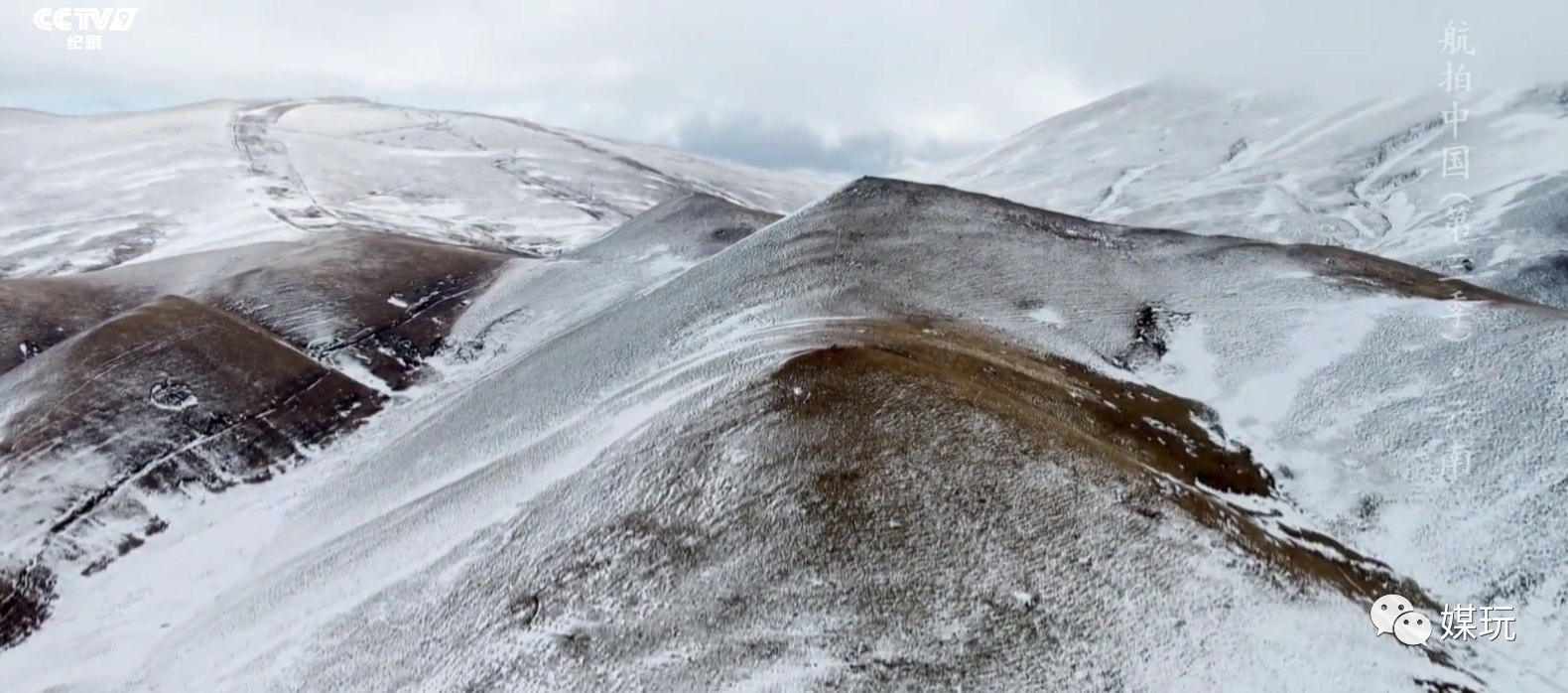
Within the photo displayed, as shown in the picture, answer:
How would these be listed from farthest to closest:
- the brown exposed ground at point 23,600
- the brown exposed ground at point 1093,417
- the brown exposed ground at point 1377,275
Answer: the brown exposed ground at point 1377,275 → the brown exposed ground at point 23,600 → the brown exposed ground at point 1093,417

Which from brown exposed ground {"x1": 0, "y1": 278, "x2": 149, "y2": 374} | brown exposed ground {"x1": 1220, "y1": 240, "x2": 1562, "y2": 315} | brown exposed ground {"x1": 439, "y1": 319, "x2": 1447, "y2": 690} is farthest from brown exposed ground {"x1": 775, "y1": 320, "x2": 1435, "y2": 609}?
brown exposed ground {"x1": 0, "y1": 278, "x2": 149, "y2": 374}

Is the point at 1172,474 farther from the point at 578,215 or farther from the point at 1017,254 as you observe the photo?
the point at 578,215

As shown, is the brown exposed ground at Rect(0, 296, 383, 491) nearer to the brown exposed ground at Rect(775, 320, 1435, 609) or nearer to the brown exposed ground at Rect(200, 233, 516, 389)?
the brown exposed ground at Rect(200, 233, 516, 389)

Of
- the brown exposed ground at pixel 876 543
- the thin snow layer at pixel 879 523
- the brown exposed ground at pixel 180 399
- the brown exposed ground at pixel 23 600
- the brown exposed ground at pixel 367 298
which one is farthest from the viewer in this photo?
the brown exposed ground at pixel 367 298

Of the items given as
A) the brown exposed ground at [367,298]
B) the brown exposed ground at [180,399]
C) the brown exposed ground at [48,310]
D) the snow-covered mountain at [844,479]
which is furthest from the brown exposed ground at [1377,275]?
the brown exposed ground at [48,310]

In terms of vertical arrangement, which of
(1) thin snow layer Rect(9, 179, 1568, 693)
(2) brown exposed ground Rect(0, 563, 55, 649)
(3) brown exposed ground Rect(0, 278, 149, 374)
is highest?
(3) brown exposed ground Rect(0, 278, 149, 374)

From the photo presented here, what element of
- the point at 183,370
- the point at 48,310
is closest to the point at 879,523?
the point at 183,370

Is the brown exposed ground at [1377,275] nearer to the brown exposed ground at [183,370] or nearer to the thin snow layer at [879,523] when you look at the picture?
the thin snow layer at [879,523]

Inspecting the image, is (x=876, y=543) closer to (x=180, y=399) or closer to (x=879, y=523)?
(x=879, y=523)
